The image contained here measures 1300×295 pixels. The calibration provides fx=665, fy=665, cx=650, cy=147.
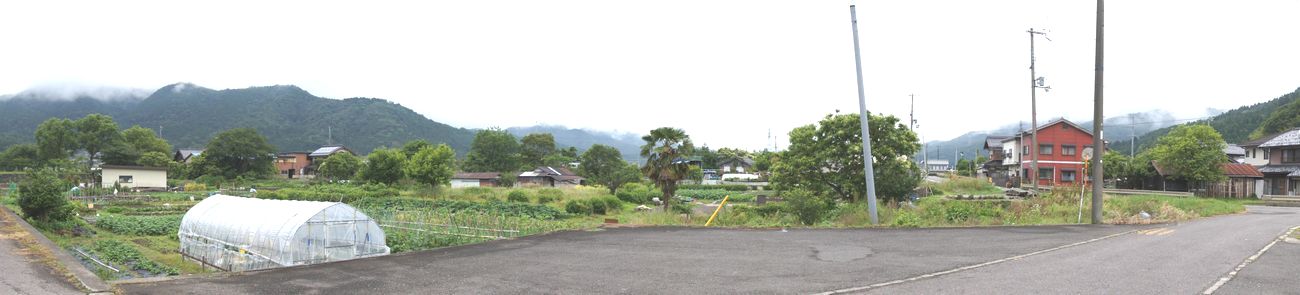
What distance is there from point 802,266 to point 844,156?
48.5 feet

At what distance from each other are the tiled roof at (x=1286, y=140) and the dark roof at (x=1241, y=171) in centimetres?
279

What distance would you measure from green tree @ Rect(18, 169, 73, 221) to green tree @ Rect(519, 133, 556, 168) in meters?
80.5

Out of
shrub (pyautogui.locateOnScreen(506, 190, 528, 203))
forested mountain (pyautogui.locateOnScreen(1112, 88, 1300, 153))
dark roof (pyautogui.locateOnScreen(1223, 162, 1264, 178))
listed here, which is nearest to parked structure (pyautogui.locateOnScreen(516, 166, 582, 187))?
shrub (pyautogui.locateOnScreen(506, 190, 528, 203))

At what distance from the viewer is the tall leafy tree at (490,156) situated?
3743 inches

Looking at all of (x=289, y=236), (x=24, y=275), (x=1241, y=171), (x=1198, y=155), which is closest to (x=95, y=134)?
(x=289, y=236)

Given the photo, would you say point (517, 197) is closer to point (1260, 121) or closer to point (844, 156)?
point (844, 156)

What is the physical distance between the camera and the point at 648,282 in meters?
9.14

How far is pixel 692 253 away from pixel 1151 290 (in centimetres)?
674

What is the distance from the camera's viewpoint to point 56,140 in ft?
283

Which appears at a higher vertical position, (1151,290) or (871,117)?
(871,117)

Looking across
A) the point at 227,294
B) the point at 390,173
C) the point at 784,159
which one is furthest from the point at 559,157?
the point at 227,294

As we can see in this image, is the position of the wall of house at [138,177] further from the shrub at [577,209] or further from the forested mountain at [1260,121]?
the forested mountain at [1260,121]

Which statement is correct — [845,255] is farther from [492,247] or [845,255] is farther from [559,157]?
[559,157]

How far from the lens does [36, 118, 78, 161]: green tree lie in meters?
86.3
